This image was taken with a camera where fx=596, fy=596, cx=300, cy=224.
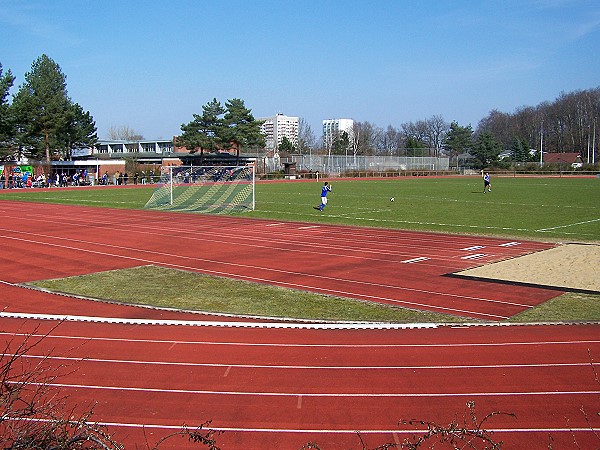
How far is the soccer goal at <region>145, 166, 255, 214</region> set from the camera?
3684 centimetres

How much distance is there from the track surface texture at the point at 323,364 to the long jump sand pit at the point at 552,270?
713mm

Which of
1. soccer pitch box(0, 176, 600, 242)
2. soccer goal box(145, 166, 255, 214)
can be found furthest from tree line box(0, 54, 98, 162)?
soccer goal box(145, 166, 255, 214)

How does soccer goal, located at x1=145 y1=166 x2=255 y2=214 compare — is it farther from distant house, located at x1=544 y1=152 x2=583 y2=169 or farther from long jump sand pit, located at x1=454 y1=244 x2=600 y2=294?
distant house, located at x1=544 y1=152 x2=583 y2=169

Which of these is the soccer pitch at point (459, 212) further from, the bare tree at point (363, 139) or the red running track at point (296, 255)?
the bare tree at point (363, 139)

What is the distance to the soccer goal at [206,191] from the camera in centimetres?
3684

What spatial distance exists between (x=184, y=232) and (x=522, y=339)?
56.6ft

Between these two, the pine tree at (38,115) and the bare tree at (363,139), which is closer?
the pine tree at (38,115)

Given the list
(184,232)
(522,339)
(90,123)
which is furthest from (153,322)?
(90,123)

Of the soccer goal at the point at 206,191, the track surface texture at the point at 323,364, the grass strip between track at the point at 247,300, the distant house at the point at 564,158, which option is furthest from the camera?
the distant house at the point at 564,158

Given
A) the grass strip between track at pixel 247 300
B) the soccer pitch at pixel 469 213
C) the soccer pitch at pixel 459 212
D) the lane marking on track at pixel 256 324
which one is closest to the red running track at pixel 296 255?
the grass strip between track at pixel 247 300

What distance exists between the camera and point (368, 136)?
141 m

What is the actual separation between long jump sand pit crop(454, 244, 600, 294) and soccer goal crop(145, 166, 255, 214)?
791 inches

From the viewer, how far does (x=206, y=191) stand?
42.2m

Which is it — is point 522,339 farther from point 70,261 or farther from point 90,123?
point 90,123
